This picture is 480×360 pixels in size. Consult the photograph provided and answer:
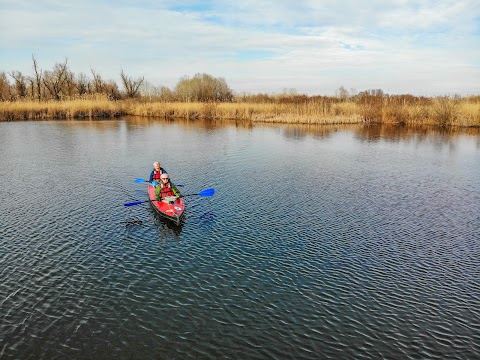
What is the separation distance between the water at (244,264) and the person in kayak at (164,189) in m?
0.69

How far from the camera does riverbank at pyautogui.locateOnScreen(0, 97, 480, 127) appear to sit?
112 ft

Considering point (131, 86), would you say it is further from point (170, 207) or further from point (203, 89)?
point (170, 207)

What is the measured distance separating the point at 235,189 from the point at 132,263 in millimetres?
6366

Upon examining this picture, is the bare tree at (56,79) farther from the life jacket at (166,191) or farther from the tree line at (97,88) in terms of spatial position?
the life jacket at (166,191)

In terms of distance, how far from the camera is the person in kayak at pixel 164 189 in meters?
12.1

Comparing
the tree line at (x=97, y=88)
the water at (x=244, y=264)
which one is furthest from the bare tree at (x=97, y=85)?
the water at (x=244, y=264)

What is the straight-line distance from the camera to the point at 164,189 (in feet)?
40.5

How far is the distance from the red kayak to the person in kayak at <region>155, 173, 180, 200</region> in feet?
0.91

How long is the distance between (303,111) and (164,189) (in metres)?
26.8

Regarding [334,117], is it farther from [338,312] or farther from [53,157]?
[338,312]

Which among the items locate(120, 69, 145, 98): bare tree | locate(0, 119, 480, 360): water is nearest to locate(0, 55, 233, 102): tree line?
locate(120, 69, 145, 98): bare tree

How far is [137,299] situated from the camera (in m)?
7.41

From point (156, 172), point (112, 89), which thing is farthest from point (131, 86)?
point (156, 172)

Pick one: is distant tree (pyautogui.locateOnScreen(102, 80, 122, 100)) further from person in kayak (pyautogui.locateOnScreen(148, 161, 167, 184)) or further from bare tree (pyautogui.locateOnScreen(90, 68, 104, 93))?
person in kayak (pyautogui.locateOnScreen(148, 161, 167, 184))
